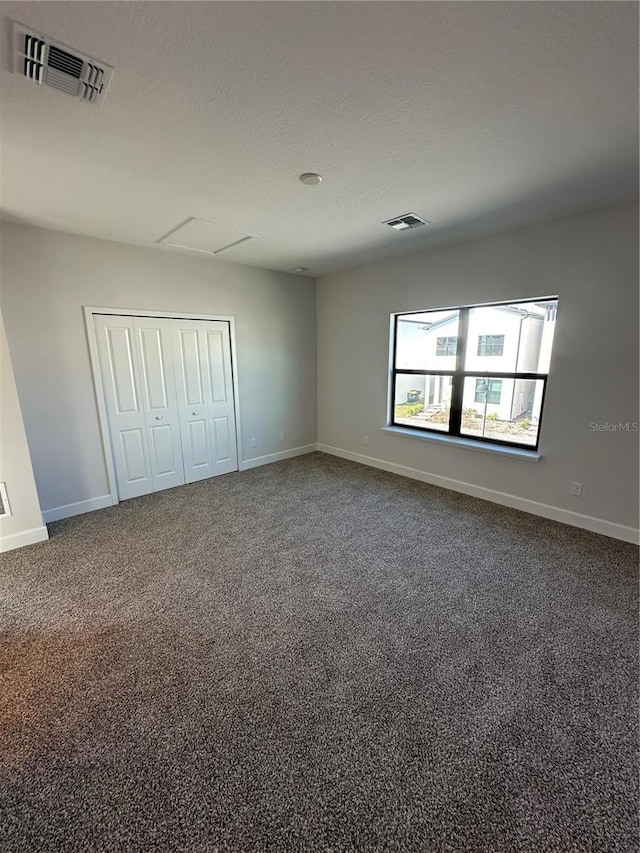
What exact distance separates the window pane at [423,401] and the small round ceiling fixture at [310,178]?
2.52m

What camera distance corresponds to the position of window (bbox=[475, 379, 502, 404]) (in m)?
3.58

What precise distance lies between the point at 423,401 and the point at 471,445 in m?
0.88

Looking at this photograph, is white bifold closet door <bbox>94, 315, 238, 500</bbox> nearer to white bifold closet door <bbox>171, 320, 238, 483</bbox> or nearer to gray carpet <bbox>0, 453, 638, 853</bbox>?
white bifold closet door <bbox>171, 320, 238, 483</bbox>

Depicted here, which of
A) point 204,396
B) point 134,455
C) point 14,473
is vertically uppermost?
point 204,396

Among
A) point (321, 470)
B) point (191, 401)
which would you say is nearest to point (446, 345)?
point (321, 470)

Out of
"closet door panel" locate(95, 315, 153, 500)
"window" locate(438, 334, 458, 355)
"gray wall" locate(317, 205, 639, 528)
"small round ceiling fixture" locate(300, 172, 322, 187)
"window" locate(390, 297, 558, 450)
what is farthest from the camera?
"window" locate(438, 334, 458, 355)

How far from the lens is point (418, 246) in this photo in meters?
3.65

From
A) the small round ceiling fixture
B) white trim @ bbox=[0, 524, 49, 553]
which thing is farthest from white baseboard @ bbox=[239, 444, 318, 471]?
the small round ceiling fixture

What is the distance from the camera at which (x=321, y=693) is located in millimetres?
1637

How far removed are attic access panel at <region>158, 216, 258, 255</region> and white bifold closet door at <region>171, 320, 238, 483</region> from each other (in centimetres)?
81

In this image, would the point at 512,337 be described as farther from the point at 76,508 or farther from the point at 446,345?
the point at 76,508

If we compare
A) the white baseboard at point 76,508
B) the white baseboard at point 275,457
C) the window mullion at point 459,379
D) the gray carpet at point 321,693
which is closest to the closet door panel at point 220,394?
the white baseboard at point 275,457

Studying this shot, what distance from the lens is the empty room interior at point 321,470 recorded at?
1.22 metres

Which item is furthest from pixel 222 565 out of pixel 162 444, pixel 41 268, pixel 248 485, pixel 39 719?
pixel 41 268
